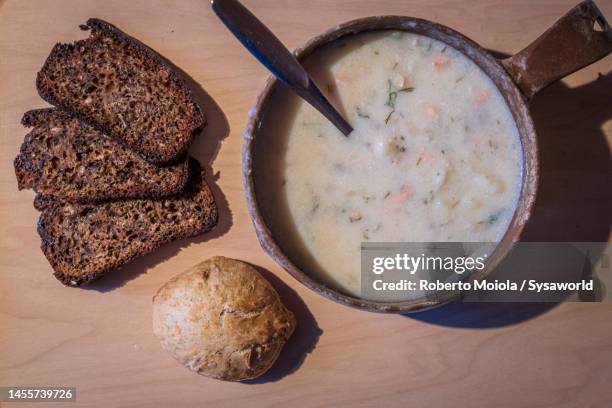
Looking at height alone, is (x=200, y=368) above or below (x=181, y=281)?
below

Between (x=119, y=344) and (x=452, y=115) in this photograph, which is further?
(x=119, y=344)

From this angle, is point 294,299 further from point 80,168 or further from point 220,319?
point 80,168

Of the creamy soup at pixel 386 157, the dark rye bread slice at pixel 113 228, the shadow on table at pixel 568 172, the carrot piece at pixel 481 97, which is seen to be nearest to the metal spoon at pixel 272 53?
the creamy soup at pixel 386 157

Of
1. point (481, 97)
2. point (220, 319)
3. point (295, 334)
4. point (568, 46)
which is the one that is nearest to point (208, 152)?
point (220, 319)

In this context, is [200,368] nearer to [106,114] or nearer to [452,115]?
[106,114]

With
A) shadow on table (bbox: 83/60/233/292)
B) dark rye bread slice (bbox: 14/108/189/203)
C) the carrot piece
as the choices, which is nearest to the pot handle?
the carrot piece

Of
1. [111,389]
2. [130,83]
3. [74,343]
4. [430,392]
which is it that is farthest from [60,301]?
[430,392]
